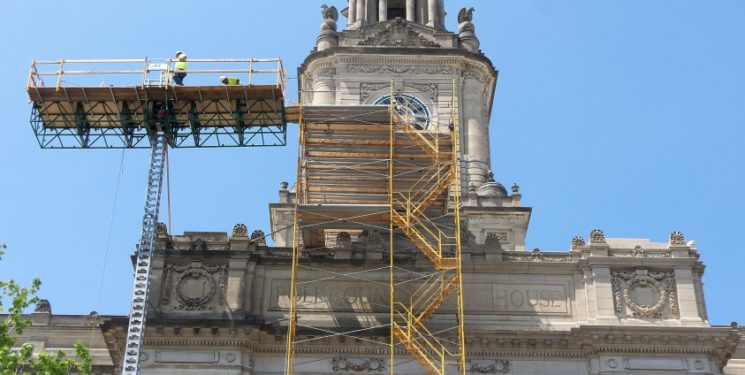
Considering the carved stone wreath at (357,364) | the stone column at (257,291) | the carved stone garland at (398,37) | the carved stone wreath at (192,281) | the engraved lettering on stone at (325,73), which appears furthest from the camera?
the carved stone garland at (398,37)

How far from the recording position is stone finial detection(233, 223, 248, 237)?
1667 inches

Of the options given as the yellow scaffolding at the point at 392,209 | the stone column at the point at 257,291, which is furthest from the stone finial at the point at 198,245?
the yellow scaffolding at the point at 392,209

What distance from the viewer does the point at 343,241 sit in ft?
140

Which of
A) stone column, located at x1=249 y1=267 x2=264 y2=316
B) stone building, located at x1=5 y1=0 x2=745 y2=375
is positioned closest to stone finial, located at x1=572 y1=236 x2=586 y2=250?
stone building, located at x1=5 y1=0 x2=745 y2=375

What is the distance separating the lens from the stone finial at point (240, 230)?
42344 mm

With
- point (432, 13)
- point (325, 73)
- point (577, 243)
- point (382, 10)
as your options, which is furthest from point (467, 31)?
point (577, 243)

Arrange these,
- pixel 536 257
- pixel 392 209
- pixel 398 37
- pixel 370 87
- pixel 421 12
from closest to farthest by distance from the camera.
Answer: pixel 392 209
pixel 536 257
pixel 370 87
pixel 398 37
pixel 421 12

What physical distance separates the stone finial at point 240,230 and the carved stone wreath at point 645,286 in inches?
495

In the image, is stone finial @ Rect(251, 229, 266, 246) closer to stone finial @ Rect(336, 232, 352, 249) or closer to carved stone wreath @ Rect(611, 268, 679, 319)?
stone finial @ Rect(336, 232, 352, 249)

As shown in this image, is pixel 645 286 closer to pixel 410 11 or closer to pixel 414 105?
pixel 414 105

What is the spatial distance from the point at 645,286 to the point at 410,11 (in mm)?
25387

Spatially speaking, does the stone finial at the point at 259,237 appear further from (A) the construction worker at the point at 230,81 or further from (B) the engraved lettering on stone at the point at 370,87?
(B) the engraved lettering on stone at the point at 370,87

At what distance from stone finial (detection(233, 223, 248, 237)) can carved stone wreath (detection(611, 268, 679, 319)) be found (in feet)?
41.3

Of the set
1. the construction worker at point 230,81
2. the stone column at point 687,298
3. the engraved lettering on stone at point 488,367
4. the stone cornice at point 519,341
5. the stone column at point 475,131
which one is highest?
the stone column at point 475,131
